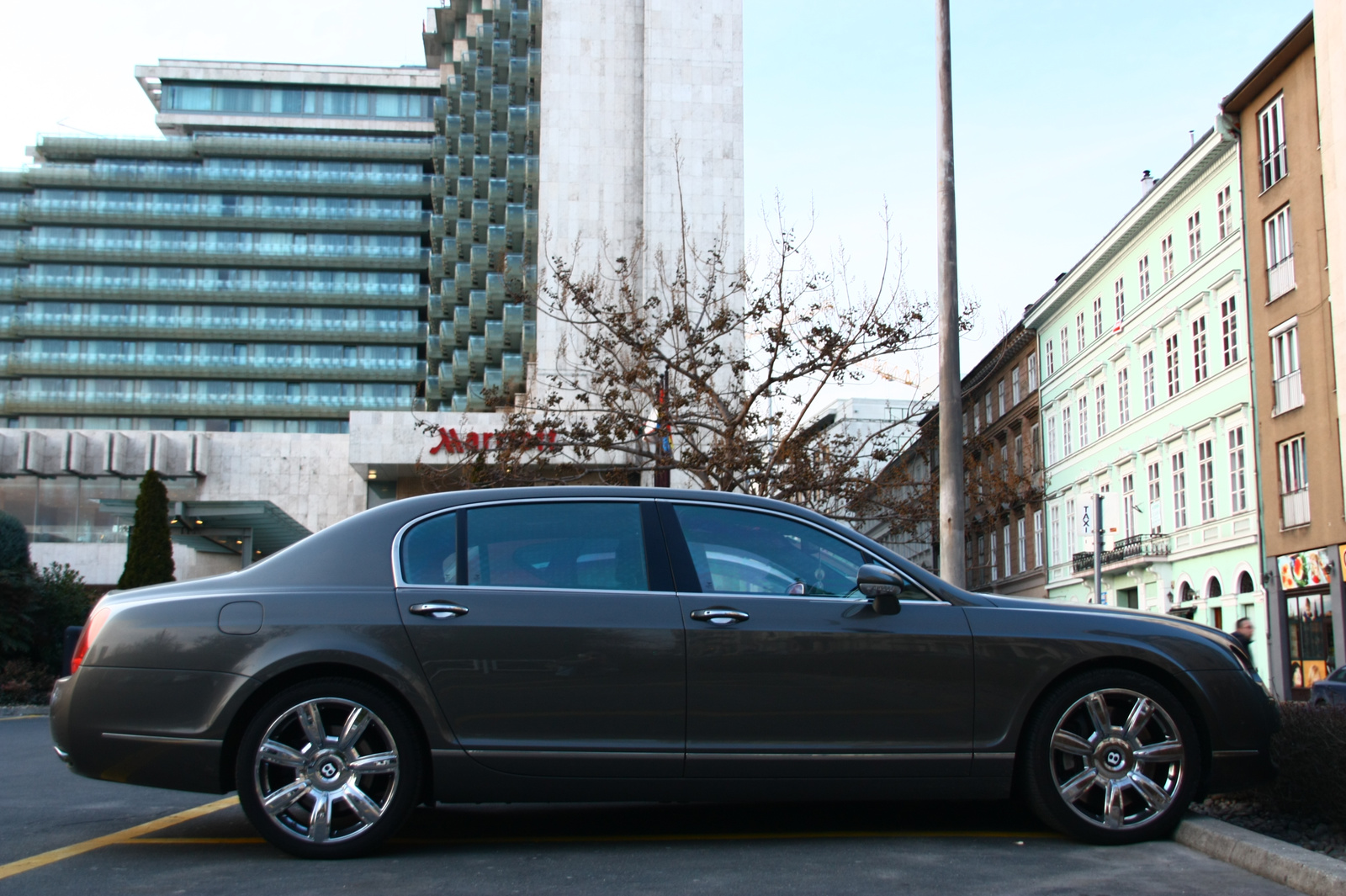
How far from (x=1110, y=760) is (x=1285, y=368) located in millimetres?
29658

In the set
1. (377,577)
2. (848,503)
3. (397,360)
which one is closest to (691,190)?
(397,360)

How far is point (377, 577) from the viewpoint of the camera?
5.44 meters

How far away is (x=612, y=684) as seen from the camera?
17.3 feet

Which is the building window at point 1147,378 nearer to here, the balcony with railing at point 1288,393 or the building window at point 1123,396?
the building window at point 1123,396

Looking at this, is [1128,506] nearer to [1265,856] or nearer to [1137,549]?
[1137,549]

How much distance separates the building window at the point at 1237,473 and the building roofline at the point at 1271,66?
8.69 meters

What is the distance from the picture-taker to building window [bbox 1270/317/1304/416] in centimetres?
3089

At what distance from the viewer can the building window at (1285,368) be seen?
30.9 metres

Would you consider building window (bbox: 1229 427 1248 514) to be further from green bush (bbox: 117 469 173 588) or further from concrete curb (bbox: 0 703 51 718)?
concrete curb (bbox: 0 703 51 718)

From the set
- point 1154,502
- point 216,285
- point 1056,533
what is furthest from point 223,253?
point 1154,502

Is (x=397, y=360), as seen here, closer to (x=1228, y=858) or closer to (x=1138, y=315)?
(x=1138, y=315)

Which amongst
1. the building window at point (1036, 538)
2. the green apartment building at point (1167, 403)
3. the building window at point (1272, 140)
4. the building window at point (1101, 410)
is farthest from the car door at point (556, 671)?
the building window at point (1036, 538)

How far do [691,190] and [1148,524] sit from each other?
104ft

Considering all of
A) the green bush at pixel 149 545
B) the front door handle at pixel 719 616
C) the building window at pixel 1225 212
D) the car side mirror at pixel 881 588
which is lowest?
the front door handle at pixel 719 616
